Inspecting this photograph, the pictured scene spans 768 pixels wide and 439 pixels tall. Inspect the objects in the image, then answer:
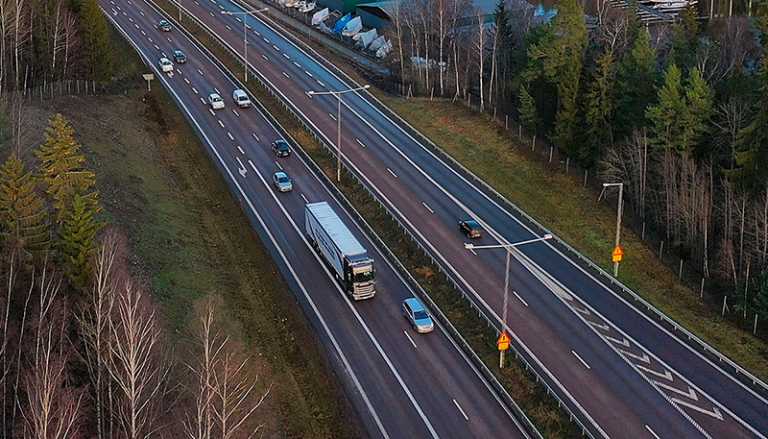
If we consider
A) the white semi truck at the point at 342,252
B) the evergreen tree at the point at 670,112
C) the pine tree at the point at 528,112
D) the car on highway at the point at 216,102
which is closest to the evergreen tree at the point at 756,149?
the evergreen tree at the point at 670,112

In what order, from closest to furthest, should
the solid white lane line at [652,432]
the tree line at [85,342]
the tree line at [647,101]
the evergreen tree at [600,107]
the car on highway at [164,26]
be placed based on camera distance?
the tree line at [85,342]
the solid white lane line at [652,432]
the tree line at [647,101]
the evergreen tree at [600,107]
the car on highway at [164,26]

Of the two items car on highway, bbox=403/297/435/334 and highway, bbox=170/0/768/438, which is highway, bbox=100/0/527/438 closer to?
car on highway, bbox=403/297/435/334

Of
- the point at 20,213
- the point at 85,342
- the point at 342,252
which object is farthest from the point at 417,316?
the point at 20,213

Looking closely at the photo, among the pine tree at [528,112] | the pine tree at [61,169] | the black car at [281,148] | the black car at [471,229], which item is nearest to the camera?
the pine tree at [61,169]

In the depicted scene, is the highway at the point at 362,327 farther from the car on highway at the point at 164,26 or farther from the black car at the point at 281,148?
the car on highway at the point at 164,26

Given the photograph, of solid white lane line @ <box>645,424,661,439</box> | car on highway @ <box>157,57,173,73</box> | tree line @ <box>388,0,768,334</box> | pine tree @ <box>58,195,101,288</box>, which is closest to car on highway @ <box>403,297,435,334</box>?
solid white lane line @ <box>645,424,661,439</box>

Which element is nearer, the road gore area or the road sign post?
the road gore area

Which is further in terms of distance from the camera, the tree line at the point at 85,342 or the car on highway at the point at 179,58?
the car on highway at the point at 179,58

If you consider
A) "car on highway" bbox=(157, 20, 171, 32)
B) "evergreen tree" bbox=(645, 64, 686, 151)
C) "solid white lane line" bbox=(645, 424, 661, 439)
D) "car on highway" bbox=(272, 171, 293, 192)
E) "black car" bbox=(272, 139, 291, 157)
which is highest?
"car on highway" bbox=(157, 20, 171, 32)
